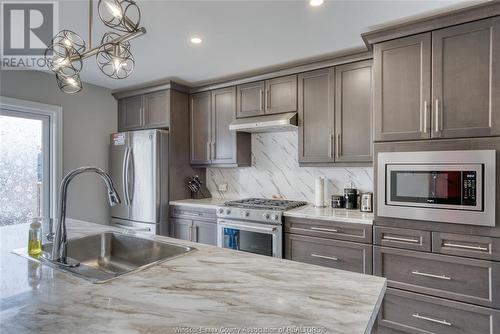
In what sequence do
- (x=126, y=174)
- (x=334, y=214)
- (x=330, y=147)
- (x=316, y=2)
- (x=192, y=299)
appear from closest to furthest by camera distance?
(x=192, y=299) < (x=316, y=2) < (x=334, y=214) < (x=330, y=147) < (x=126, y=174)

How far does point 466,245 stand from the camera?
1.92 meters

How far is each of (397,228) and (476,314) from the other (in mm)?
695

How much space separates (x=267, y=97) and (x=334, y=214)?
1450 mm

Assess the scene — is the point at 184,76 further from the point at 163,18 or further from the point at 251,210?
the point at 251,210

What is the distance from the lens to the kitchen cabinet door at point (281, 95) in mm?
2990

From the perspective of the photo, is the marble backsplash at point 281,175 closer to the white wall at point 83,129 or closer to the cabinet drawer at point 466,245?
the cabinet drawer at point 466,245

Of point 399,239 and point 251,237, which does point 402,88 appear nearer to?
point 399,239

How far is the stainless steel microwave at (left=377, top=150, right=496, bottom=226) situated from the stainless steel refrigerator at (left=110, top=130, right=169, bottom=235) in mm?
2380

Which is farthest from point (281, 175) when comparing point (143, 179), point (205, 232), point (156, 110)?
point (156, 110)

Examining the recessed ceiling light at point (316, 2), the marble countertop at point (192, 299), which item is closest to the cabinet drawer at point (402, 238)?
the marble countertop at point (192, 299)

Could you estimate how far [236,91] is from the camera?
3.38 m

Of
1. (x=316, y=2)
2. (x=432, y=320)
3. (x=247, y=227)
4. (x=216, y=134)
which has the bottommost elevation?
(x=432, y=320)

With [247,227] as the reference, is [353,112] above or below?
above

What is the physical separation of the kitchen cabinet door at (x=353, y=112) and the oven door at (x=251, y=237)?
946mm
